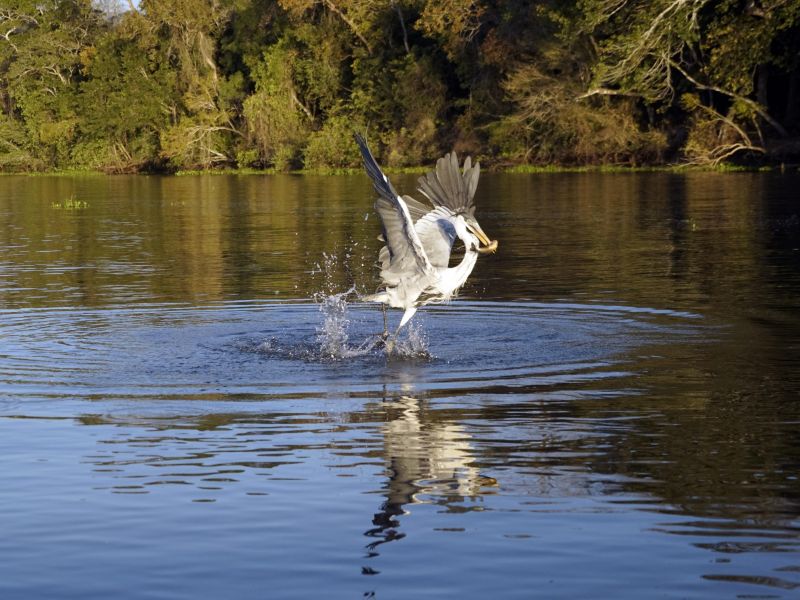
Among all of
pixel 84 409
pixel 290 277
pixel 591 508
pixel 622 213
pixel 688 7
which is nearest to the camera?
pixel 591 508

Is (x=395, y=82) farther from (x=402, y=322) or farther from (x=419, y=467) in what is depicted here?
(x=419, y=467)

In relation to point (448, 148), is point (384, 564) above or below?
below

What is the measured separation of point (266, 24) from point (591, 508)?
6475cm

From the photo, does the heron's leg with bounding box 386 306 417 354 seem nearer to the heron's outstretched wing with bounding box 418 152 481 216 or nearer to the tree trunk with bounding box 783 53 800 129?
the heron's outstretched wing with bounding box 418 152 481 216

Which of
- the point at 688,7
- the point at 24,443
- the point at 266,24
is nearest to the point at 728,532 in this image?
the point at 24,443

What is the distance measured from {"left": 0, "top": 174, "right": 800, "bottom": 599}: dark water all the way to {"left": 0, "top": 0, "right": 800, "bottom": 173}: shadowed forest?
2682cm

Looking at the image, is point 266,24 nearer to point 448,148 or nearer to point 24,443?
point 448,148

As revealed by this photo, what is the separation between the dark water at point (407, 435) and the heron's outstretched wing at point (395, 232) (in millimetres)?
781

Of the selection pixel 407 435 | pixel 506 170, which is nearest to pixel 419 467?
pixel 407 435

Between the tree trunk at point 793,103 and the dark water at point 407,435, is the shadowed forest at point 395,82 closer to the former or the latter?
the tree trunk at point 793,103

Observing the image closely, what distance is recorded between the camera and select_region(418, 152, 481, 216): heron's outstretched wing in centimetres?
1172

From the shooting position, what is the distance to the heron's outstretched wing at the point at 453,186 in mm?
11719

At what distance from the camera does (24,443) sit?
857 cm

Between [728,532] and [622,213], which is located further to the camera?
[622,213]
